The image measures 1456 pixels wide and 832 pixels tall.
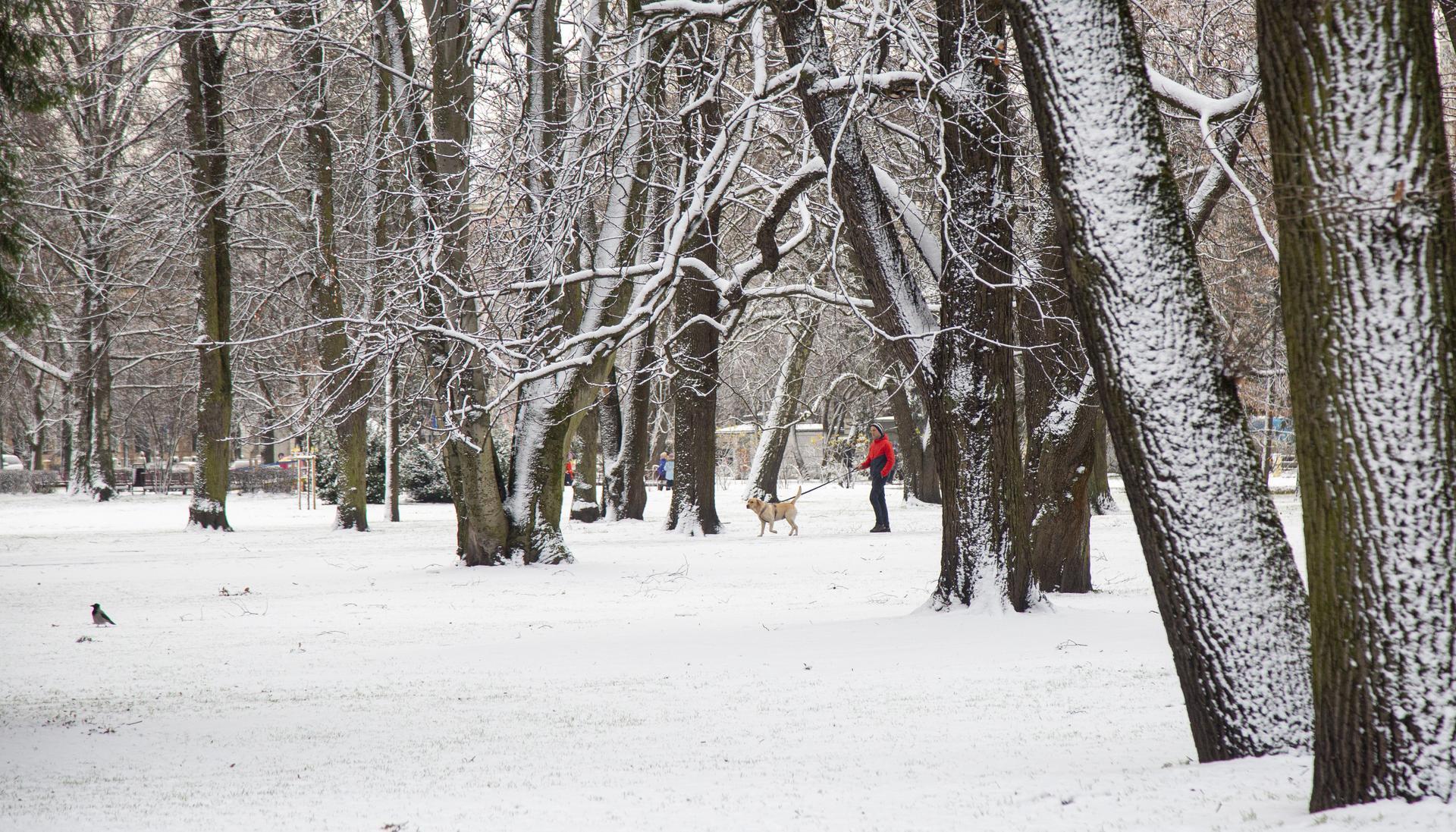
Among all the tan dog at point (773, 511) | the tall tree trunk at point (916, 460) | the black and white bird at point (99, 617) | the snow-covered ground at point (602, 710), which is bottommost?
the snow-covered ground at point (602, 710)

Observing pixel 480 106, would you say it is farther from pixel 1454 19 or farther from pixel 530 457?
pixel 1454 19

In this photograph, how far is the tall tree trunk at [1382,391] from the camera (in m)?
3.43

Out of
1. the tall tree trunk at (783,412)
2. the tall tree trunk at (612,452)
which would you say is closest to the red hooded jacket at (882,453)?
the tall tree trunk at (783,412)

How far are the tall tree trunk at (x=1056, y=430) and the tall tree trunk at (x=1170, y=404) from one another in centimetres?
594

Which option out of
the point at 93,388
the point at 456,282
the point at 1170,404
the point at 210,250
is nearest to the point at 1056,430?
the point at 1170,404

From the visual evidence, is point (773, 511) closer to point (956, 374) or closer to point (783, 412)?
point (783, 412)

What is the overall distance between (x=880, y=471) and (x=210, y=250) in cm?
1195

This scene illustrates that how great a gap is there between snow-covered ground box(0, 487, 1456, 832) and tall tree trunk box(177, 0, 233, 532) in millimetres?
6667

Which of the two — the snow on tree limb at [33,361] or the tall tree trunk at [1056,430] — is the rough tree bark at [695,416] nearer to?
the tall tree trunk at [1056,430]

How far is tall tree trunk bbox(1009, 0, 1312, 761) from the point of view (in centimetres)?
418

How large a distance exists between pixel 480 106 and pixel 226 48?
223 inches

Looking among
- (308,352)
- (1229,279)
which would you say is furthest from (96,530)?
(1229,279)

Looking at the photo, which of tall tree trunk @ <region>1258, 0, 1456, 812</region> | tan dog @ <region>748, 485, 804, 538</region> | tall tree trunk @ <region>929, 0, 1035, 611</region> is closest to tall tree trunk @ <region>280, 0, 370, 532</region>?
tan dog @ <region>748, 485, 804, 538</region>

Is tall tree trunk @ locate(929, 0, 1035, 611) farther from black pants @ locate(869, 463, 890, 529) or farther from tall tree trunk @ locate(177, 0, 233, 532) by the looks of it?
tall tree trunk @ locate(177, 0, 233, 532)
